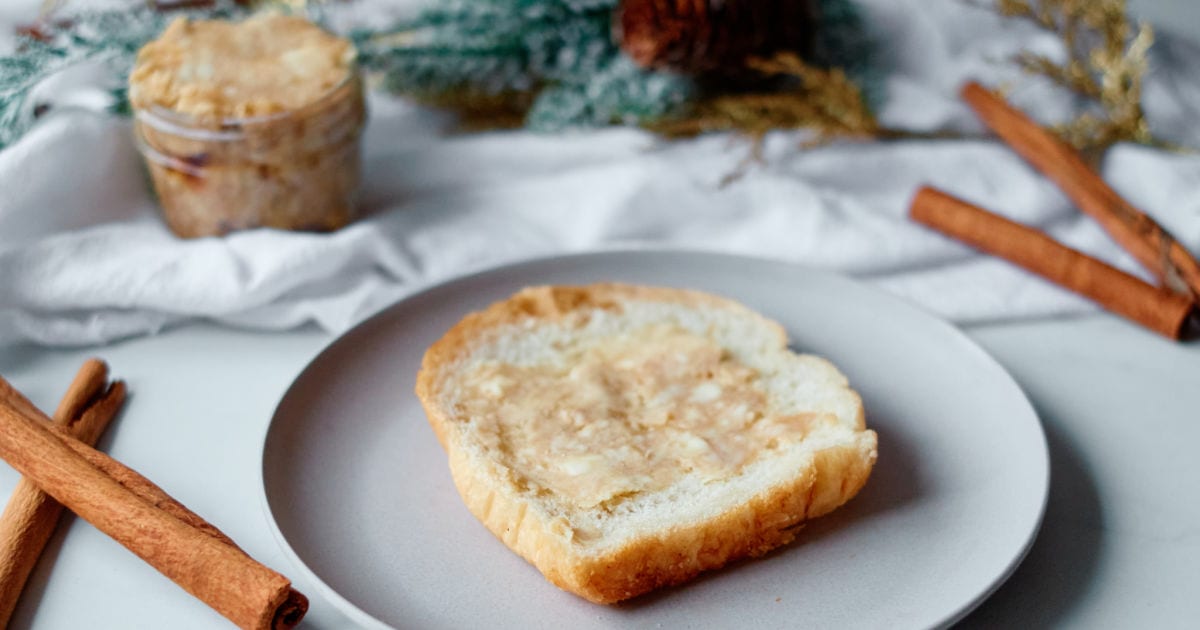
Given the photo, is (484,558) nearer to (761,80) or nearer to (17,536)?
(17,536)

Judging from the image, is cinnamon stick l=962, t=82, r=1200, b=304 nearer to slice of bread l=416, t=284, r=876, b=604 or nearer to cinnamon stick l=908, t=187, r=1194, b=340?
cinnamon stick l=908, t=187, r=1194, b=340

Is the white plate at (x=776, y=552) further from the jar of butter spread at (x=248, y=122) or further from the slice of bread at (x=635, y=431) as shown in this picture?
the jar of butter spread at (x=248, y=122)

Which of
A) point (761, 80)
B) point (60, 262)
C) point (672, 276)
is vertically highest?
point (761, 80)

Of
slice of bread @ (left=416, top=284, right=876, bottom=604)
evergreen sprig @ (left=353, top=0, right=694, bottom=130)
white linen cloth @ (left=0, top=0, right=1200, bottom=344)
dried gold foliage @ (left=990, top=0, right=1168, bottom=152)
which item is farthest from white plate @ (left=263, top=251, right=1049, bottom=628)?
dried gold foliage @ (left=990, top=0, right=1168, bottom=152)

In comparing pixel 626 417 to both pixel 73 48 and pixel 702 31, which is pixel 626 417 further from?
pixel 73 48

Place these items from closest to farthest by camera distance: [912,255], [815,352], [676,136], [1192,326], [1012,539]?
[1012,539] → [815,352] → [1192,326] → [912,255] → [676,136]

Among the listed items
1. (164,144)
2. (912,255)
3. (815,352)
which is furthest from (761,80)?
(164,144)

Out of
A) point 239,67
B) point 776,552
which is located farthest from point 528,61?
point 776,552
